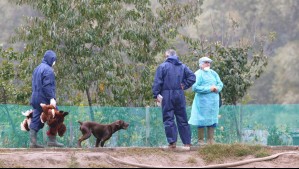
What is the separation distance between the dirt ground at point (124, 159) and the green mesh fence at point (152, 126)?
6.01 feet

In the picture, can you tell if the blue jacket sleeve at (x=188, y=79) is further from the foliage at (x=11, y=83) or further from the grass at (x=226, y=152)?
the foliage at (x=11, y=83)

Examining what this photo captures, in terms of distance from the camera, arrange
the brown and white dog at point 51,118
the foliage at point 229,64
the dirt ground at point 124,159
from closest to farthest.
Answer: the dirt ground at point 124,159
the brown and white dog at point 51,118
the foliage at point 229,64

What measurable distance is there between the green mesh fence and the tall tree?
300 centimetres

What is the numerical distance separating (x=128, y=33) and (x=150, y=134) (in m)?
4.11

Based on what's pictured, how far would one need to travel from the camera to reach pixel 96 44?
21062 millimetres

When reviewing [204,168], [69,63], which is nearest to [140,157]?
[204,168]

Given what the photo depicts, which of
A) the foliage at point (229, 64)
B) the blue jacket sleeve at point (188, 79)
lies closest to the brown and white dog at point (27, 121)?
the blue jacket sleeve at point (188, 79)

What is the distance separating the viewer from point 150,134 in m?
18.0

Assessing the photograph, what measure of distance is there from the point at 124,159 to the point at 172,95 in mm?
2220

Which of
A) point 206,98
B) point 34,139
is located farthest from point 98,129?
point 206,98

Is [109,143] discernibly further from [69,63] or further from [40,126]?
[69,63]

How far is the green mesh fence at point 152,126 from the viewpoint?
1741 cm

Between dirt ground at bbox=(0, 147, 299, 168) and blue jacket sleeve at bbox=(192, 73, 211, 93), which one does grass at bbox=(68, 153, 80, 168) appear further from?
blue jacket sleeve at bbox=(192, 73, 211, 93)

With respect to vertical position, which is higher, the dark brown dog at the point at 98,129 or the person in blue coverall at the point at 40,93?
the person in blue coverall at the point at 40,93
